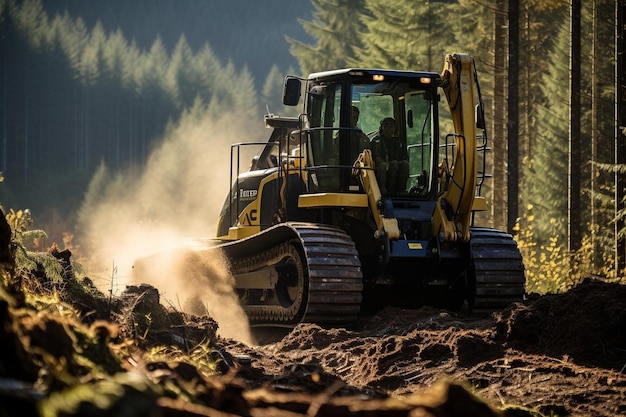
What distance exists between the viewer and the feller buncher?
12.2m

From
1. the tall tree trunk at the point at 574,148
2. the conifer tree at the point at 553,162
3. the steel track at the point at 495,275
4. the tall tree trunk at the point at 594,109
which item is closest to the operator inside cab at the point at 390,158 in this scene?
the steel track at the point at 495,275

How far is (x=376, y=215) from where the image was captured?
40.9 feet

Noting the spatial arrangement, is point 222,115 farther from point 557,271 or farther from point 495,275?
point 495,275

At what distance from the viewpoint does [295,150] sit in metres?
14.2

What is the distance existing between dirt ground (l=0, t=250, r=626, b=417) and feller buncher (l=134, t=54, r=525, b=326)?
554mm

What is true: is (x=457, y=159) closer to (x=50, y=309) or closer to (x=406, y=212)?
(x=406, y=212)

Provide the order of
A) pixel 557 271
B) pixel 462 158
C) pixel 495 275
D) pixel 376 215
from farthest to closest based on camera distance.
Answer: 1. pixel 557 271
2. pixel 462 158
3. pixel 495 275
4. pixel 376 215

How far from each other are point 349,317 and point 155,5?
176546 mm

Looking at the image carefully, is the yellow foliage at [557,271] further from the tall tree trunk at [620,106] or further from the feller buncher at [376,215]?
the feller buncher at [376,215]

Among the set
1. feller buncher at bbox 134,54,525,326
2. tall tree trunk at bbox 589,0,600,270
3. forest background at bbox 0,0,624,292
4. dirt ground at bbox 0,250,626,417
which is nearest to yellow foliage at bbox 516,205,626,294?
forest background at bbox 0,0,624,292

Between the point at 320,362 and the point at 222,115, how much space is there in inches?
3151

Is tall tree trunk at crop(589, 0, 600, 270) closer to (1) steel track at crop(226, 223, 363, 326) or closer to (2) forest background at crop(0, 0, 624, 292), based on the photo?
(2) forest background at crop(0, 0, 624, 292)

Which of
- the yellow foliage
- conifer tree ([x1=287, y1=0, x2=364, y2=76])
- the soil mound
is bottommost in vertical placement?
the yellow foliage

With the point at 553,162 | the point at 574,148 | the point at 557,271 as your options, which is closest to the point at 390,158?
the point at 557,271
